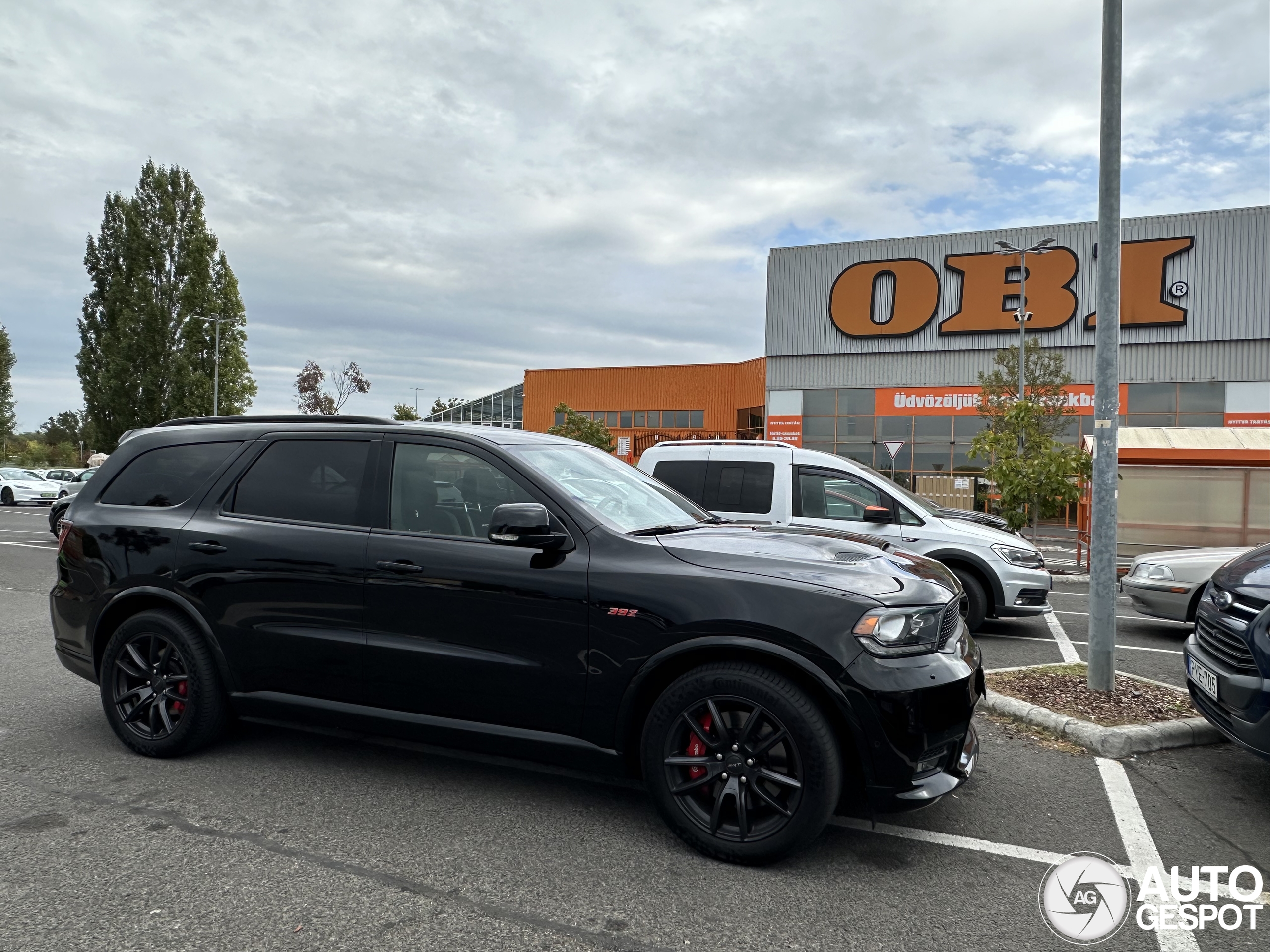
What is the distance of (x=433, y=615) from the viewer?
381cm

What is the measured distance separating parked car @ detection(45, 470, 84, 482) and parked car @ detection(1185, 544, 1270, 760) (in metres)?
36.6

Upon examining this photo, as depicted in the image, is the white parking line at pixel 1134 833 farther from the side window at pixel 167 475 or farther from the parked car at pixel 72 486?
the parked car at pixel 72 486

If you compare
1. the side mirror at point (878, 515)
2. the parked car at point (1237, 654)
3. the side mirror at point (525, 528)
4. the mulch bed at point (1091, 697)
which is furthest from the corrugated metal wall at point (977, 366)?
the side mirror at point (525, 528)

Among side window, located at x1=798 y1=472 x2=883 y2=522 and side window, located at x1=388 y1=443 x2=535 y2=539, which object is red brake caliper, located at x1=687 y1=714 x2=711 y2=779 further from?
side window, located at x1=798 y1=472 x2=883 y2=522

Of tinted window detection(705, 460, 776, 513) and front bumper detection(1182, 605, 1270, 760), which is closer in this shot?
front bumper detection(1182, 605, 1270, 760)

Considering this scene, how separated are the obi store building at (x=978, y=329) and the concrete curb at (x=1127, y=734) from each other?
2567 centimetres

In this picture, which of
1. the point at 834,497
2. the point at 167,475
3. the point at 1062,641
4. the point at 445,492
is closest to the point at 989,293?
the point at 1062,641

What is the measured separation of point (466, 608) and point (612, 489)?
37.0 inches

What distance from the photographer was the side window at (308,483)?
417cm

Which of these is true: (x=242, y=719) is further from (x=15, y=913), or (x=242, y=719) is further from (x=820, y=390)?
(x=820, y=390)

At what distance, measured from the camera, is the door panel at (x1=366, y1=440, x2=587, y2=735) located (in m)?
3.59

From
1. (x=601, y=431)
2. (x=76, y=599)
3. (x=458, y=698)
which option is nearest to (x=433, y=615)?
(x=458, y=698)

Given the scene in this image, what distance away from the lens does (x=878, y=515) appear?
831 cm

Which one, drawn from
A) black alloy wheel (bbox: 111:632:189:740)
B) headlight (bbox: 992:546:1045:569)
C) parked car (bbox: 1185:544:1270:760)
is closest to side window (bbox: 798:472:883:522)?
headlight (bbox: 992:546:1045:569)
